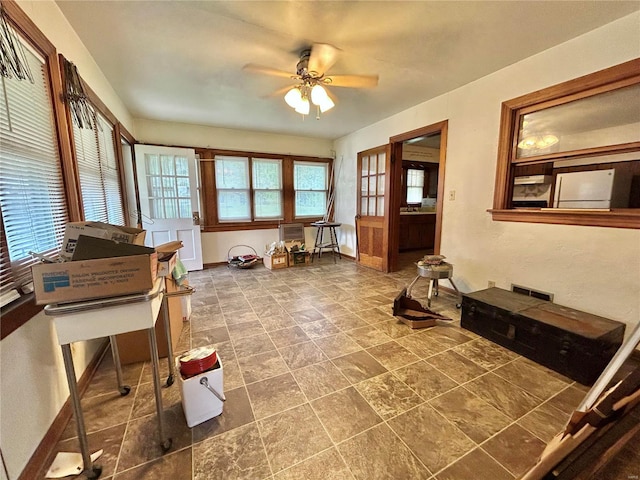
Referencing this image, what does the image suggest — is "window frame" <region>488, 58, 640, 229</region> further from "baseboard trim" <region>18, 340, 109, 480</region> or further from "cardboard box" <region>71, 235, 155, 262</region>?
"baseboard trim" <region>18, 340, 109, 480</region>

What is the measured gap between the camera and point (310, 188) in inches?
225

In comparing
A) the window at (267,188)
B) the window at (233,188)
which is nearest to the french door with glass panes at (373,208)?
the window at (267,188)

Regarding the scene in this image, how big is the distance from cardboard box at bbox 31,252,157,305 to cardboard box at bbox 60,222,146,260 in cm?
23

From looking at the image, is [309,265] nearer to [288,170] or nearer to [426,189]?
[288,170]

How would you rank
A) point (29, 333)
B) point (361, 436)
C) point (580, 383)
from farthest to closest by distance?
point (580, 383) → point (361, 436) → point (29, 333)

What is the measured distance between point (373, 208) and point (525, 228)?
7.84ft

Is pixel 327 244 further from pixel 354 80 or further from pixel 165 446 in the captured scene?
pixel 165 446

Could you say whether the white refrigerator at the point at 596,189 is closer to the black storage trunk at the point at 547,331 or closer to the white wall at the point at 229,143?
the black storage trunk at the point at 547,331

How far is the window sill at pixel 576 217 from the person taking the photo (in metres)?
1.97

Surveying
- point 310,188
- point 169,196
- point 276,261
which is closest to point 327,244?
point 310,188

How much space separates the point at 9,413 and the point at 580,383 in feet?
10.1

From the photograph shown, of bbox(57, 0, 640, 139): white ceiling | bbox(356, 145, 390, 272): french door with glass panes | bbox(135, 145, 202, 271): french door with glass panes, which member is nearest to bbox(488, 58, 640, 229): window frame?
bbox(57, 0, 640, 139): white ceiling

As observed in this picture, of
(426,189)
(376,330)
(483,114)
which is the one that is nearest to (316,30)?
(483,114)

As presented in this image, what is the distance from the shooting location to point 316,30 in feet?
6.62
